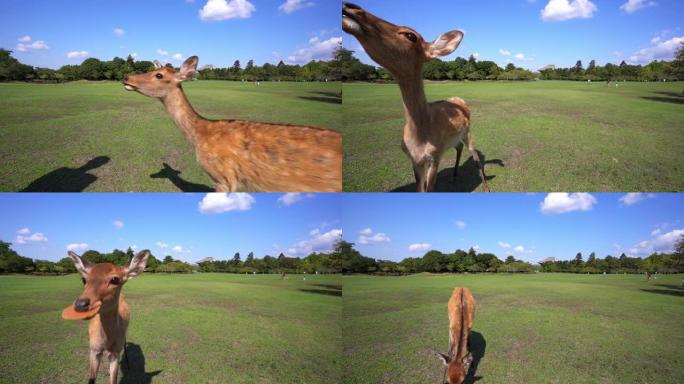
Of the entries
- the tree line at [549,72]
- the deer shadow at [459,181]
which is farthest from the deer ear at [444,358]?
the tree line at [549,72]

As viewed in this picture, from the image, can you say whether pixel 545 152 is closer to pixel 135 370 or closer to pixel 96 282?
pixel 96 282

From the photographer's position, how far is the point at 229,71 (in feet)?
114

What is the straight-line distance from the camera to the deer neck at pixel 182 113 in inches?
148

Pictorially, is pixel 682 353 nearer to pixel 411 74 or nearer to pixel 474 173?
pixel 474 173

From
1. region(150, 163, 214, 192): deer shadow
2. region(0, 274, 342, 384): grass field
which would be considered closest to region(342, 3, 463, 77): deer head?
region(150, 163, 214, 192): deer shadow

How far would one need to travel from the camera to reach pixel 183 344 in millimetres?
5355

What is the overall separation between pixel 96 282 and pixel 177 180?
2.97 meters

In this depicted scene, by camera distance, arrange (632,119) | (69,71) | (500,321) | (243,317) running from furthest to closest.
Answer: (69,71)
(632,119)
(243,317)
(500,321)

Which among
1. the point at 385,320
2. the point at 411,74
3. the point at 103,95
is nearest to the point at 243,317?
the point at 385,320

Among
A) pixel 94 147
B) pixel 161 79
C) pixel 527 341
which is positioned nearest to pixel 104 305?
pixel 161 79

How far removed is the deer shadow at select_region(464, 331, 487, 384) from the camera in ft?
13.7

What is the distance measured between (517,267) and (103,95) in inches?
1068

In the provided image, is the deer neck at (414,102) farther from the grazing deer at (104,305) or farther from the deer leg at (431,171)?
the grazing deer at (104,305)

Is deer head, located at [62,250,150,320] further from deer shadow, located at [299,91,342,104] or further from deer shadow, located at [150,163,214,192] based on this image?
deer shadow, located at [299,91,342,104]
